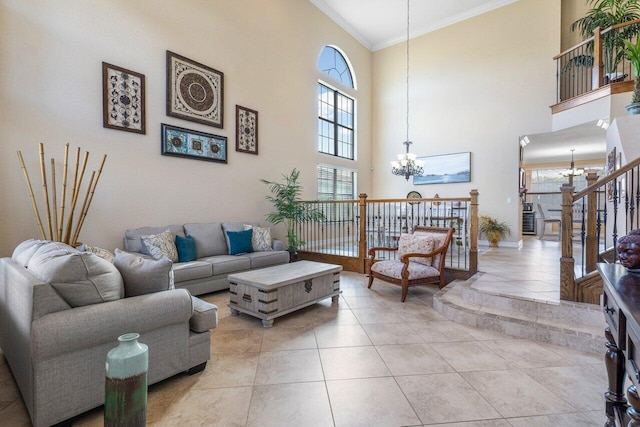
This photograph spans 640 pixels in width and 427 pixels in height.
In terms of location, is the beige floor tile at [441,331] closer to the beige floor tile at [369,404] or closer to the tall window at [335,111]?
the beige floor tile at [369,404]

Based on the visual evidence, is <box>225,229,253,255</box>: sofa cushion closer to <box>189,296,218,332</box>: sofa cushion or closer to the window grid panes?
<box>189,296,218,332</box>: sofa cushion

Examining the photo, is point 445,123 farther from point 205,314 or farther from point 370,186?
point 205,314

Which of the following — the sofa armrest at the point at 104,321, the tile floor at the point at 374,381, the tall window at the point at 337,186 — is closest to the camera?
the sofa armrest at the point at 104,321

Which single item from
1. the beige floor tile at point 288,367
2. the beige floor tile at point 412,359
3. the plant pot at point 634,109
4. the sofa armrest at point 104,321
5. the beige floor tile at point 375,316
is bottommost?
the beige floor tile at point 288,367

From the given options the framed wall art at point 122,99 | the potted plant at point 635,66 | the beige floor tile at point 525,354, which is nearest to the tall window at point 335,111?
the framed wall art at point 122,99

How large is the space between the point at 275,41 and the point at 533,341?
21.5 feet

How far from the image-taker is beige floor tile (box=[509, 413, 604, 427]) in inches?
67.0

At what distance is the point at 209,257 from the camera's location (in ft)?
14.8

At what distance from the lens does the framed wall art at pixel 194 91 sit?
4.63 m

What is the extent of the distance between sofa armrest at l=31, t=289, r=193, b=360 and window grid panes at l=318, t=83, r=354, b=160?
6.14 m

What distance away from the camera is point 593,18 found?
609 centimetres

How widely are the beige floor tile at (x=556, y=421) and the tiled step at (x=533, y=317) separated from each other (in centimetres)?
107

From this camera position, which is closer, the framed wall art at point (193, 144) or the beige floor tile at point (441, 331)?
the beige floor tile at point (441, 331)

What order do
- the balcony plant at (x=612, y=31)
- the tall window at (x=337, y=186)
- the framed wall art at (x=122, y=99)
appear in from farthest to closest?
the tall window at (x=337, y=186)
the balcony plant at (x=612, y=31)
the framed wall art at (x=122, y=99)
